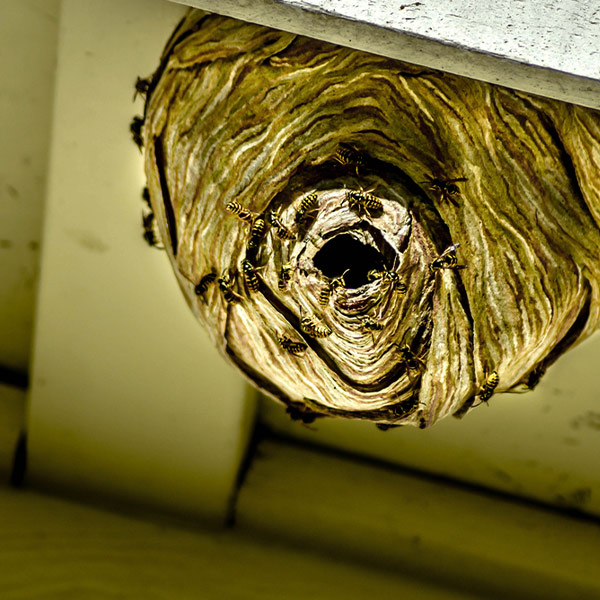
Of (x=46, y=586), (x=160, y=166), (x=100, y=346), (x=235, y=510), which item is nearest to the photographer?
(x=160, y=166)

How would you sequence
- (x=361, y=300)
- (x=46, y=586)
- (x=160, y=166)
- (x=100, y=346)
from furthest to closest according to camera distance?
(x=100, y=346) → (x=46, y=586) → (x=160, y=166) → (x=361, y=300)

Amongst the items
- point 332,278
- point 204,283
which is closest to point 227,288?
point 204,283

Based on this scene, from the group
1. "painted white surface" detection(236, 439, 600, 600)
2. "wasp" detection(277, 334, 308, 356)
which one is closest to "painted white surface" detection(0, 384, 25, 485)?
"painted white surface" detection(236, 439, 600, 600)

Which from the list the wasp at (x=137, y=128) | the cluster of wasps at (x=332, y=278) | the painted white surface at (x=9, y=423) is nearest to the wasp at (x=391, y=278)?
the cluster of wasps at (x=332, y=278)

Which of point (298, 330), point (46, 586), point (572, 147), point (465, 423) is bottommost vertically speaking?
point (46, 586)

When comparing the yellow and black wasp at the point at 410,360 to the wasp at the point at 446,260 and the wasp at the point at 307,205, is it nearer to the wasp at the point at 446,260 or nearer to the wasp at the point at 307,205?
the wasp at the point at 446,260

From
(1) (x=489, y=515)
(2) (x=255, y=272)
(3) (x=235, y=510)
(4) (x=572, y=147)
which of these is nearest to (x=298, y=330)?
(2) (x=255, y=272)

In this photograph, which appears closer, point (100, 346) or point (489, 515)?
point (100, 346)

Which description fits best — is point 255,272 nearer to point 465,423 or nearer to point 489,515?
point 465,423
